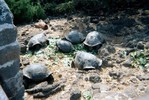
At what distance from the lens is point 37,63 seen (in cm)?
421

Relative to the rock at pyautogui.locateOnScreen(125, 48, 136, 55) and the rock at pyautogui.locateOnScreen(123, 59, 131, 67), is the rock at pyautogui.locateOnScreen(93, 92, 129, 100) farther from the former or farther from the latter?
the rock at pyautogui.locateOnScreen(125, 48, 136, 55)

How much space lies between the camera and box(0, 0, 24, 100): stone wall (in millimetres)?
1991

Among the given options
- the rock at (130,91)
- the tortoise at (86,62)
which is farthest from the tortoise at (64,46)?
the rock at (130,91)

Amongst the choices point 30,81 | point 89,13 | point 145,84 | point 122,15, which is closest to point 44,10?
point 89,13

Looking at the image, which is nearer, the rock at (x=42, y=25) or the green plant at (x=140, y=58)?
the green plant at (x=140, y=58)

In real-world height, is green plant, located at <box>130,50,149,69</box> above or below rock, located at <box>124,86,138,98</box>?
above

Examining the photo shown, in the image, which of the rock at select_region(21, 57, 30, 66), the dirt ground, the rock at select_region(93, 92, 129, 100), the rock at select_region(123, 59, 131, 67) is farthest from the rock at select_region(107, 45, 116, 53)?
the rock at select_region(21, 57, 30, 66)

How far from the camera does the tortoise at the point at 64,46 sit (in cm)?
459

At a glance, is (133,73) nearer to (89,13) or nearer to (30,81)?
(30,81)

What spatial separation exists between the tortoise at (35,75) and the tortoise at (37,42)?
743 mm

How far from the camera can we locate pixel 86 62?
4160 mm

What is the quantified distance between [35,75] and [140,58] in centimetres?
145

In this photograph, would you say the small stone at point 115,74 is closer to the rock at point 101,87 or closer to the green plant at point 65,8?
the rock at point 101,87

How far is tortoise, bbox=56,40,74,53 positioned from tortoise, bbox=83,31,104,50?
9.4 inches
